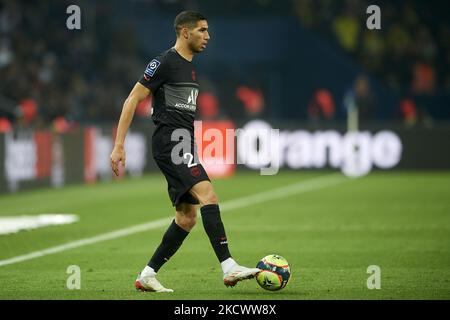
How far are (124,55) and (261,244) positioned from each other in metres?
20.3

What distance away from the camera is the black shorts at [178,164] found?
886cm

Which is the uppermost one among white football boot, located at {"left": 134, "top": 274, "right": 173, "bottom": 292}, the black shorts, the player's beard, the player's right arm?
the player's beard

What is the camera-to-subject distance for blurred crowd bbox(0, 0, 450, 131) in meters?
27.8

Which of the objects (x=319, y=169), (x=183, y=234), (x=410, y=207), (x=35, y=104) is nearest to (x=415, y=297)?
(x=183, y=234)

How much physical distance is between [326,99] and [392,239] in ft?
62.8

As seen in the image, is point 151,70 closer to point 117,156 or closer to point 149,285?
point 117,156

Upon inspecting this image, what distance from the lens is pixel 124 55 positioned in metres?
32.5

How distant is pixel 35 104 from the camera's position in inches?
1051

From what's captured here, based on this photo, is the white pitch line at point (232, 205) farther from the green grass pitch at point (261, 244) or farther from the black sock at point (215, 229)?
the black sock at point (215, 229)

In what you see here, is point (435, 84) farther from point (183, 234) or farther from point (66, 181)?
point (183, 234)

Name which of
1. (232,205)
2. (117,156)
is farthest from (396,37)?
(117,156)

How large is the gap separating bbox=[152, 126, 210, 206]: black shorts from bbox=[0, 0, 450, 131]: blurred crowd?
17.2 metres

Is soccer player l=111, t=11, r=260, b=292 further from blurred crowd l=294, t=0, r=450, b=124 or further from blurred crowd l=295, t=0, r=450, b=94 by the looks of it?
blurred crowd l=295, t=0, r=450, b=94

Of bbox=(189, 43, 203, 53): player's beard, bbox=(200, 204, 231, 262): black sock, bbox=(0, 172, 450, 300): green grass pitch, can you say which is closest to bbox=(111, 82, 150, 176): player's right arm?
bbox=(189, 43, 203, 53): player's beard
